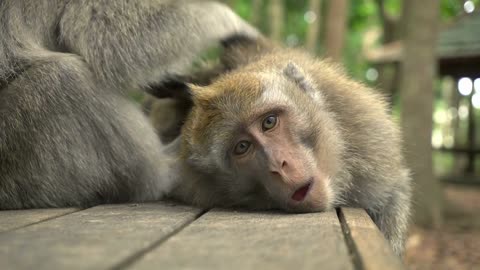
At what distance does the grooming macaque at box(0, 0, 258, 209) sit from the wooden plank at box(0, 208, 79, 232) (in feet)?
0.56

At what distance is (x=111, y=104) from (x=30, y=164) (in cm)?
43

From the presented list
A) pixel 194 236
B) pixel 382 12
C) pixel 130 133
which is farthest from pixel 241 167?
pixel 382 12

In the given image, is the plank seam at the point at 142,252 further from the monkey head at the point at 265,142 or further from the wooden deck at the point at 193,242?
the monkey head at the point at 265,142

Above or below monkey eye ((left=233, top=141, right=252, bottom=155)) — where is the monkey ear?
above

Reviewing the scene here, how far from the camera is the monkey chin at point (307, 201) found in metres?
2.38

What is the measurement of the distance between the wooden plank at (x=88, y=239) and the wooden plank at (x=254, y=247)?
0.06m

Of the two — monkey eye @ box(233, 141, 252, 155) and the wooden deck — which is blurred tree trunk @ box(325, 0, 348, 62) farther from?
the wooden deck

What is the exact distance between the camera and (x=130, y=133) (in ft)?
9.36

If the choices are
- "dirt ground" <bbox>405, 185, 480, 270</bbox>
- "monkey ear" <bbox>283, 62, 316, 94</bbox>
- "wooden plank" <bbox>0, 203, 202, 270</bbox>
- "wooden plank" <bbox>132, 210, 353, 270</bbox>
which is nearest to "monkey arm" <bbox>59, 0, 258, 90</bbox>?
"monkey ear" <bbox>283, 62, 316, 94</bbox>

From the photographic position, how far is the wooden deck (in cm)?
129

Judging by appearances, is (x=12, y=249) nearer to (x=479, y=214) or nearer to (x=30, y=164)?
(x=30, y=164)

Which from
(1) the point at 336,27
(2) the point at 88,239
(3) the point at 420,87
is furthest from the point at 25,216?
(3) the point at 420,87

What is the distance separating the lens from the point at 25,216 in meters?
2.32

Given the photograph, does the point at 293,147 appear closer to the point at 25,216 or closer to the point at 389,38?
the point at 25,216
